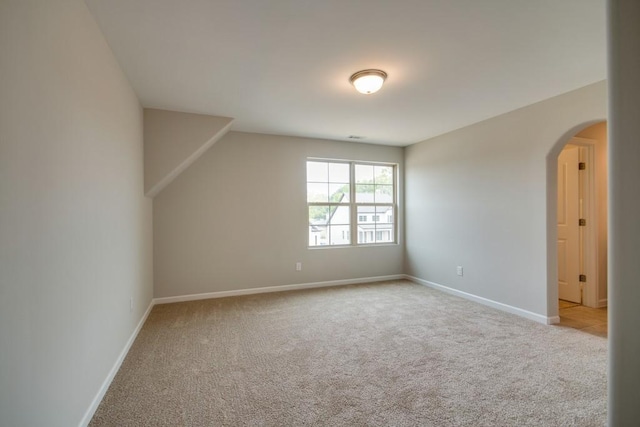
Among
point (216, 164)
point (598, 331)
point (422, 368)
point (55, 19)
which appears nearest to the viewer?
point (55, 19)

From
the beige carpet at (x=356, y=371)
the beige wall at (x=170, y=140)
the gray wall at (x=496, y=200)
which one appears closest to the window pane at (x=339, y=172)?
the gray wall at (x=496, y=200)

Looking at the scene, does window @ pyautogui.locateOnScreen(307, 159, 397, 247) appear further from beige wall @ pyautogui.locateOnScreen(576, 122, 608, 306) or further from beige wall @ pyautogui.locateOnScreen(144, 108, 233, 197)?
beige wall @ pyautogui.locateOnScreen(576, 122, 608, 306)

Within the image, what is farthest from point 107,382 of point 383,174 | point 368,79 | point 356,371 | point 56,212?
point 383,174

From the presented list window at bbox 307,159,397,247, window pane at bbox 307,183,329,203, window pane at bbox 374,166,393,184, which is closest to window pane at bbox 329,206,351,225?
window at bbox 307,159,397,247

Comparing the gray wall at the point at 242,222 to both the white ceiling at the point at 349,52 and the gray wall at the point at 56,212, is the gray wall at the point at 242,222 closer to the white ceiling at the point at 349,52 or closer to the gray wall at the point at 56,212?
the white ceiling at the point at 349,52

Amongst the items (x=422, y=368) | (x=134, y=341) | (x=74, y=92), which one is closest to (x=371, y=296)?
(x=422, y=368)

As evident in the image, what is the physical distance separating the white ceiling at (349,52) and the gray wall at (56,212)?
439 mm

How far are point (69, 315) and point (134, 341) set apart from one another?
1537 millimetres

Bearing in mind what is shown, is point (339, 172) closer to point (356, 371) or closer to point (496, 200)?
point (496, 200)

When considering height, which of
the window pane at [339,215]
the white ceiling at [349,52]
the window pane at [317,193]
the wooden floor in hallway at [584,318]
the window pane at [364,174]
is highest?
the white ceiling at [349,52]

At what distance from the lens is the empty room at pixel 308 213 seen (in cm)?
116

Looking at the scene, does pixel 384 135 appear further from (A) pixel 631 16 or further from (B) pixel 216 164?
(A) pixel 631 16

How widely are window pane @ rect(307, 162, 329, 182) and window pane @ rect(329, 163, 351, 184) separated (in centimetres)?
8

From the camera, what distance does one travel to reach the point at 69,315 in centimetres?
149
